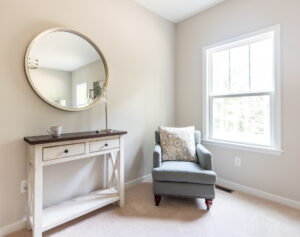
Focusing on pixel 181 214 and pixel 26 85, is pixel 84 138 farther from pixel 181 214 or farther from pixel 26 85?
pixel 181 214

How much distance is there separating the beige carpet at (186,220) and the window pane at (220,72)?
61.5 inches

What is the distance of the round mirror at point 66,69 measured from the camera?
1.67 meters

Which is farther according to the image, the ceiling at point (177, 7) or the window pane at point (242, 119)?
the ceiling at point (177, 7)

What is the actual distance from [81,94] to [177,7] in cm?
197

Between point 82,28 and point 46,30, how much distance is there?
41cm

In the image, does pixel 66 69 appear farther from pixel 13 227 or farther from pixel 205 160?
pixel 205 160

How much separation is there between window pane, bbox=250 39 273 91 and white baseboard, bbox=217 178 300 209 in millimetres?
1325

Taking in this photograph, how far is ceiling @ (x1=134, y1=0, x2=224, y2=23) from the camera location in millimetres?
2484

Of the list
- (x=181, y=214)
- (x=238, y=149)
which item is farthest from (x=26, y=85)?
→ (x=238, y=149)

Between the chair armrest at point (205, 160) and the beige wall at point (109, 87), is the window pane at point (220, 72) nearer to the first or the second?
the beige wall at point (109, 87)

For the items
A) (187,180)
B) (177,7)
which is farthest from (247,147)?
(177,7)

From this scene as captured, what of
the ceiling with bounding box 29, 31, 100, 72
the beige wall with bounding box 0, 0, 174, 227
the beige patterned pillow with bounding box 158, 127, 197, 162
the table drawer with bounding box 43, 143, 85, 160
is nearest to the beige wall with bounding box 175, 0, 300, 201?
the beige wall with bounding box 0, 0, 174, 227

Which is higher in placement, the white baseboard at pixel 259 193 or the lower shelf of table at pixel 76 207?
the lower shelf of table at pixel 76 207

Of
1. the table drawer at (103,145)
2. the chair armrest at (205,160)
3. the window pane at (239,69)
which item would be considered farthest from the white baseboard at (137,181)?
the window pane at (239,69)
